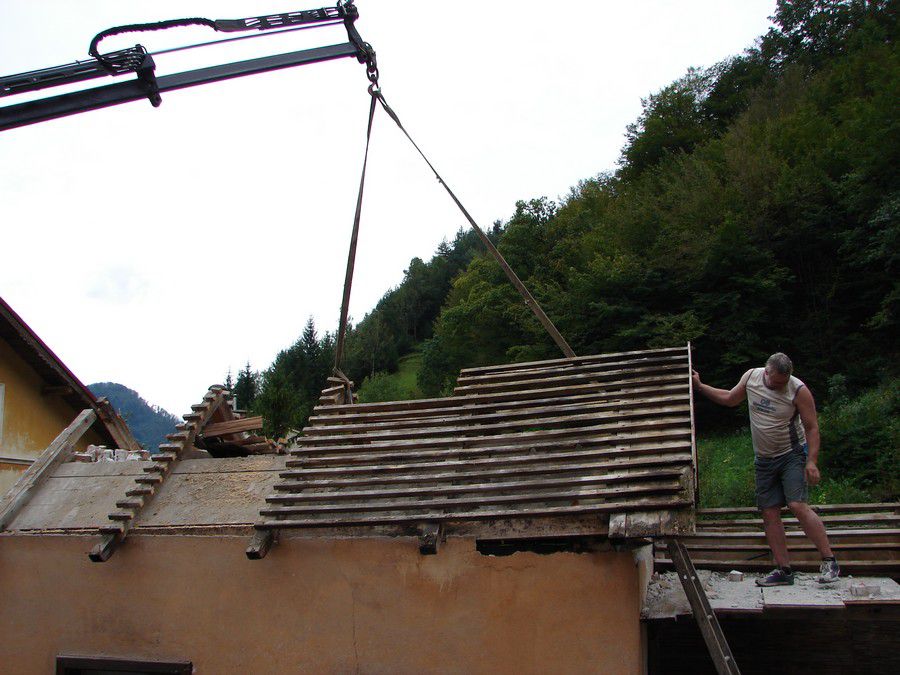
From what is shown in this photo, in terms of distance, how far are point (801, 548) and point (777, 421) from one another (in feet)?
6.06

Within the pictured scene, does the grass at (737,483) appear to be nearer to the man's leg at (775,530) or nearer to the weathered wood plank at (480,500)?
the man's leg at (775,530)

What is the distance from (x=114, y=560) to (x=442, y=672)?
3.75 meters

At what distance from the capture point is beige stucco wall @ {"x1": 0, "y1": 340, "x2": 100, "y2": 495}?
16.2m

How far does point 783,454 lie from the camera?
658cm

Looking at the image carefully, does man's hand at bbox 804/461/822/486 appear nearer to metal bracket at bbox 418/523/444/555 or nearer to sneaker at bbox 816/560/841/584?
sneaker at bbox 816/560/841/584

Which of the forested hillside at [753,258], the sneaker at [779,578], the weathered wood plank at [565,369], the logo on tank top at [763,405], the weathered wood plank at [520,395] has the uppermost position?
the forested hillside at [753,258]

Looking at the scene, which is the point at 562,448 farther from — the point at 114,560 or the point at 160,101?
the point at 160,101

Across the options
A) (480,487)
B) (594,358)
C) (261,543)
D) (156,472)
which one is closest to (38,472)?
(156,472)

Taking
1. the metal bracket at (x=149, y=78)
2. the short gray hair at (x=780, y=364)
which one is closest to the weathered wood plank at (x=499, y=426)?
the short gray hair at (x=780, y=364)

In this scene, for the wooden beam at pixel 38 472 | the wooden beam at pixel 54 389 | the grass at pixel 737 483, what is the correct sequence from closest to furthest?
the wooden beam at pixel 38 472 < the wooden beam at pixel 54 389 < the grass at pixel 737 483

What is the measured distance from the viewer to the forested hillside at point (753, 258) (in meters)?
26.1

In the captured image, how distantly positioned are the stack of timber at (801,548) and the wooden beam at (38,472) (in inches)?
298

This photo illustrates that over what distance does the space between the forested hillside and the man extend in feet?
43.1

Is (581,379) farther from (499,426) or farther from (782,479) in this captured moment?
(782,479)
